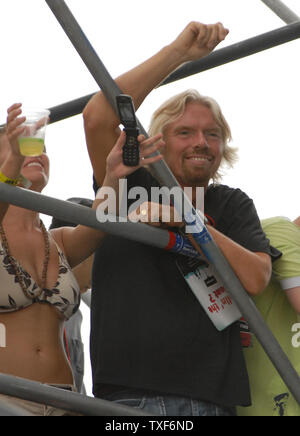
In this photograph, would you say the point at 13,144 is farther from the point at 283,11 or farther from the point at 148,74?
the point at 283,11

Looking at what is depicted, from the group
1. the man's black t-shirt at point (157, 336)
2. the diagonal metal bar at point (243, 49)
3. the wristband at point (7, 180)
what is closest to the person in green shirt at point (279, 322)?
the man's black t-shirt at point (157, 336)

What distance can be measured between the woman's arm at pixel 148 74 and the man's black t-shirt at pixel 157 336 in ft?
1.21

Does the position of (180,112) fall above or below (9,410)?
above

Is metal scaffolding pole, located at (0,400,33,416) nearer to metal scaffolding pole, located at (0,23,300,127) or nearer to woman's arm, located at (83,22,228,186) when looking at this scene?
woman's arm, located at (83,22,228,186)

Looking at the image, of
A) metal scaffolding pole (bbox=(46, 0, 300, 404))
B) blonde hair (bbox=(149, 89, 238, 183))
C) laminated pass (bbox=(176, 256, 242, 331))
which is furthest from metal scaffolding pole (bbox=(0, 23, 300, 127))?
laminated pass (bbox=(176, 256, 242, 331))

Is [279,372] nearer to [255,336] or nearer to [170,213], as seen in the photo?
[255,336]

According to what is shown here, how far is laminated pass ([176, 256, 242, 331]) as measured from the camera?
2.72 metres

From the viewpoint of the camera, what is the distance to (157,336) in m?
2.66

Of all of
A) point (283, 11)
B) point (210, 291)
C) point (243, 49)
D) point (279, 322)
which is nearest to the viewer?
point (210, 291)

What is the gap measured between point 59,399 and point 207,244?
61cm

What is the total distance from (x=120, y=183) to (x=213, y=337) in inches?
21.4

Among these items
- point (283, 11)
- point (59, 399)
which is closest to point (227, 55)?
point (283, 11)

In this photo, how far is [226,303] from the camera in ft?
9.11
